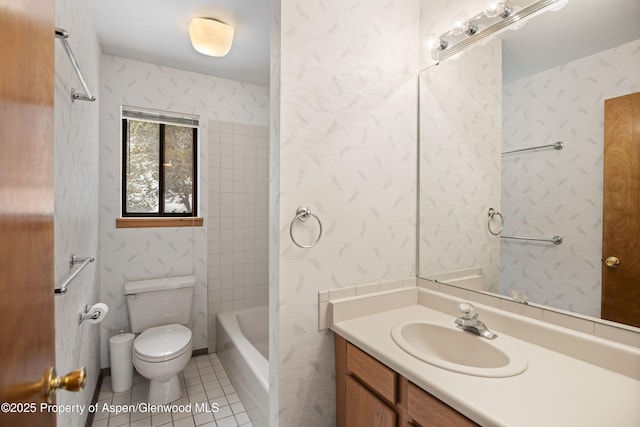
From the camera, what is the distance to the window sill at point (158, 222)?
2.48 meters

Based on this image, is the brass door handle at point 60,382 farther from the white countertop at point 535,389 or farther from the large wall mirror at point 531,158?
the large wall mirror at point 531,158

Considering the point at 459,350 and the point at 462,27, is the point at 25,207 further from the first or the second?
the point at 462,27

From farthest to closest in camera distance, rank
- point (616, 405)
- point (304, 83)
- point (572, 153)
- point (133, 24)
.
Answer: point (133, 24)
point (304, 83)
point (572, 153)
point (616, 405)

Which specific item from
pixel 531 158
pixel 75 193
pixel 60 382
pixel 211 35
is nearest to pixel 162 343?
pixel 75 193

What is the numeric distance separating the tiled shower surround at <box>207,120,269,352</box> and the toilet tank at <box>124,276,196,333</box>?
25 centimetres

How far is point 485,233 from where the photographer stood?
1.36 metres

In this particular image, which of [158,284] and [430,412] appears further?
[158,284]

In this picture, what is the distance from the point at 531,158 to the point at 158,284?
Answer: 2607 millimetres

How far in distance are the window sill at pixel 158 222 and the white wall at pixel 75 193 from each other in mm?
257

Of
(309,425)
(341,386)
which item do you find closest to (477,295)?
(341,386)

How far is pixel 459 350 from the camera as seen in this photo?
47.7 inches

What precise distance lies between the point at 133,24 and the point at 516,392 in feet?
9.04

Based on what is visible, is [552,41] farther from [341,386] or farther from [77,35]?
[77,35]

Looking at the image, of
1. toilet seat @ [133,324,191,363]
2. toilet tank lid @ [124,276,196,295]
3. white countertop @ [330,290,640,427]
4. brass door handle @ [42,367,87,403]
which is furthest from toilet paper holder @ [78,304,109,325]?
white countertop @ [330,290,640,427]
